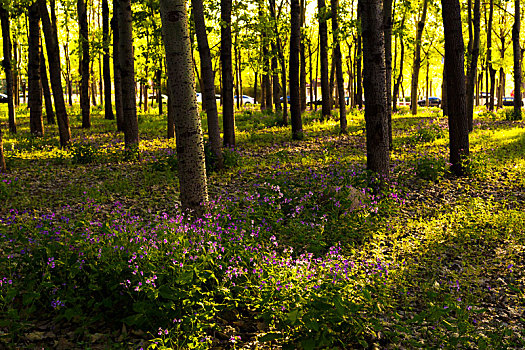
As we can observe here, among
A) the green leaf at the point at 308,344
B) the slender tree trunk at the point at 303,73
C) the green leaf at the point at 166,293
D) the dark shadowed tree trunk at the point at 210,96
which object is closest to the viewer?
the green leaf at the point at 308,344

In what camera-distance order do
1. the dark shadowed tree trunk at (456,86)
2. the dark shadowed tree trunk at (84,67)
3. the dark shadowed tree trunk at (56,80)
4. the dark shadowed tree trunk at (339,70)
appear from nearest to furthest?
the dark shadowed tree trunk at (456,86) → the dark shadowed tree trunk at (56,80) → the dark shadowed tree trunk at (339,70) → the dark shadowed tree trunk at (84,67)

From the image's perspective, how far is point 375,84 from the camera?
8.52m

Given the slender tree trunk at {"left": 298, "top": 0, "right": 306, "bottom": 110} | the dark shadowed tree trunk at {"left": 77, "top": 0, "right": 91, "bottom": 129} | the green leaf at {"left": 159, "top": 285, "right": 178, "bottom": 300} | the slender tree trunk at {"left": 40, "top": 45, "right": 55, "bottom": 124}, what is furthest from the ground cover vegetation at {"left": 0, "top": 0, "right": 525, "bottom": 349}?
the slender tree trunk at {"left": 298, "top": 0, "right": 306, "bottom": 110}

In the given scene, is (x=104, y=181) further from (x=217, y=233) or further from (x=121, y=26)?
(x=217, y=233)

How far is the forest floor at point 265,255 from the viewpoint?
167 inches

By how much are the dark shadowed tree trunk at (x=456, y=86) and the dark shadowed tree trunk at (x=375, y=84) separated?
270 cm

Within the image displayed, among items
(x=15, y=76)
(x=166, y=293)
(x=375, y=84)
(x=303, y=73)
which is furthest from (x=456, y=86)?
(x=15, y=76)

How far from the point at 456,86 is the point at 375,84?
10.2ft

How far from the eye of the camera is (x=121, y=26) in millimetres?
11398

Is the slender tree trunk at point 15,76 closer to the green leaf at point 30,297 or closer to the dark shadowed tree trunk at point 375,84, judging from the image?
the dark shadowed tree trunk at point 375,84

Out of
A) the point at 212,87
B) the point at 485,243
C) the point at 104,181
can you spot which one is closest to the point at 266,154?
the point at 212,87

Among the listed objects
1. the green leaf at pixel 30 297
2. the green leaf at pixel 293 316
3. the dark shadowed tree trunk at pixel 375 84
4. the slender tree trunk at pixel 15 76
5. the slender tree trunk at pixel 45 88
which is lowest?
the green leaf at pixel 293 316

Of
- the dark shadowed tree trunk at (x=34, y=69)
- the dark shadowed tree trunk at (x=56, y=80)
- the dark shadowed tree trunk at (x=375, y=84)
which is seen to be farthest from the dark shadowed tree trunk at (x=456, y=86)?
the dark shadowed tree trunk at (x=34, y=69)

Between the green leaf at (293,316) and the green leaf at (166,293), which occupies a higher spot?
the green leaf at (166,293)
